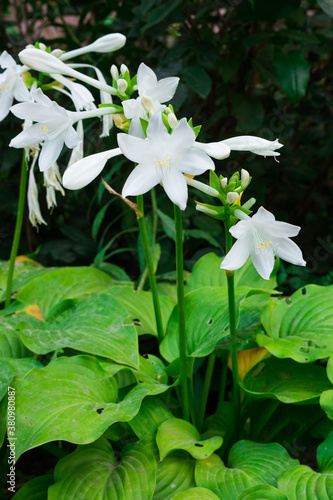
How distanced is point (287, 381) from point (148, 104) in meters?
0.84

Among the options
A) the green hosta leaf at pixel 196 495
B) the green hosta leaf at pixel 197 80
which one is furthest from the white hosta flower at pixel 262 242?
the green hosta leaf at pixel 197 80

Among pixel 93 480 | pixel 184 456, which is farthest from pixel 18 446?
pixel 184 456

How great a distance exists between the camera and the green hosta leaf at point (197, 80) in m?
1.88

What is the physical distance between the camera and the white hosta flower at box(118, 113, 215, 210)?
0.93 metres

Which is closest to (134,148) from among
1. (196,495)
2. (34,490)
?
(196,495)

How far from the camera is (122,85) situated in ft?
3.76

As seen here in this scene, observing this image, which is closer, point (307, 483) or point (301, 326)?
point (307, 483)

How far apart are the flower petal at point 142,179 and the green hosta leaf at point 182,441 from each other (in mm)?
618

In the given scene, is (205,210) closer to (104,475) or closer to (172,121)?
(172,121)

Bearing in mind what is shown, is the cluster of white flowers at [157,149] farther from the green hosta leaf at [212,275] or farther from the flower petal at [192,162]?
the green hosta leaf at [212,275]

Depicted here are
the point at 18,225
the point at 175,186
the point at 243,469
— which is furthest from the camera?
the point at 18,225

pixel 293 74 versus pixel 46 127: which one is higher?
pixel 46 127

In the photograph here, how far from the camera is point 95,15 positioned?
2729 millimetres

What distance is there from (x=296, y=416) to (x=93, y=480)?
0.58m
